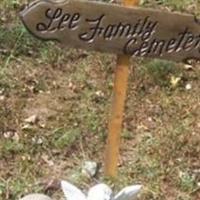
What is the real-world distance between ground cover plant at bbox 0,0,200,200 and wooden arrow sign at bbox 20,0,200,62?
0.63 m

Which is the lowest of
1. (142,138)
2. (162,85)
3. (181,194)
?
(181,194)

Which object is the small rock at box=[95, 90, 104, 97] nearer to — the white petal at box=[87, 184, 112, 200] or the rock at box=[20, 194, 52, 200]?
the rock at box=[20, 194, 52, 200]

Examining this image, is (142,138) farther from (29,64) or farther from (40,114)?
(29,64)

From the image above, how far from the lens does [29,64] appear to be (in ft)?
13.0

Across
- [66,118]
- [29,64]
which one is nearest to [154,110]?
[66,118]

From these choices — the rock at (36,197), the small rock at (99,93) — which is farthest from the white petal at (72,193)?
the small rock at (99,93)

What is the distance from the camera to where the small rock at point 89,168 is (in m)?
3.33

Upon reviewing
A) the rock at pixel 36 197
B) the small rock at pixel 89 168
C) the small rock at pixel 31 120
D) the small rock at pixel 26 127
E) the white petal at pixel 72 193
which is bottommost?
the rock at pixel 36 197

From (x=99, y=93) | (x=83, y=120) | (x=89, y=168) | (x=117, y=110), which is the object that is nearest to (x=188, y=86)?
(x=99, y=93)

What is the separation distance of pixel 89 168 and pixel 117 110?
49cm

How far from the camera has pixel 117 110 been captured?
2.96 metres

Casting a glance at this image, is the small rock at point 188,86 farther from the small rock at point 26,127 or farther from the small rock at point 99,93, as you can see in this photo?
the small rock at point 26,127

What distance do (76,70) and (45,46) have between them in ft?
0.72

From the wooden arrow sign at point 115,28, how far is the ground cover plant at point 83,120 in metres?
0.63
